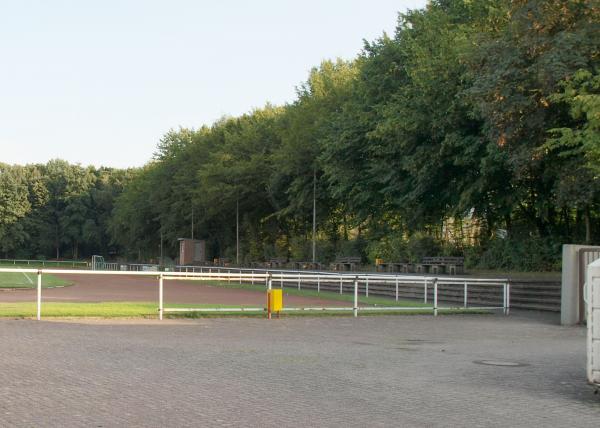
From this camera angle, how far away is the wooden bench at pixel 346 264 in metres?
48.4

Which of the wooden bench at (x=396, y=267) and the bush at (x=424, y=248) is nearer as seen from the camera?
the wooden bench at (x=396, y=267)

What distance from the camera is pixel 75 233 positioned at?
11769cm

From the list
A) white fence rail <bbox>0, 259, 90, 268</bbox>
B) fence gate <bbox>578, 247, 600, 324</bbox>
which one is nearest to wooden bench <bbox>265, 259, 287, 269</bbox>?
fence gate <bbox>578, 247, 600, 324</bbox>

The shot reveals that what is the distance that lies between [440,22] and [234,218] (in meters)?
39.4

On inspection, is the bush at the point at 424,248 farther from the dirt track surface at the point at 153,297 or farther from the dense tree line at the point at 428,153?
the dirt track surface at the point at 153,297

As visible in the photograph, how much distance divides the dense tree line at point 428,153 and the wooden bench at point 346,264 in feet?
5.01

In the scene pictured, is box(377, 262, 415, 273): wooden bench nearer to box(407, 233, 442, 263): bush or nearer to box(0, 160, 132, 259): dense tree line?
box(407, 233, 442, 263): bush

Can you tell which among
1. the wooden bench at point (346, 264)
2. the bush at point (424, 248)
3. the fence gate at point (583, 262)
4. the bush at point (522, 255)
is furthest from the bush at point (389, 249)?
the fence gate at point (583, 262)

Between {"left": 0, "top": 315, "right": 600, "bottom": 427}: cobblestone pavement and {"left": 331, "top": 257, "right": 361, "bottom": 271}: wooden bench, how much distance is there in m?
31.2

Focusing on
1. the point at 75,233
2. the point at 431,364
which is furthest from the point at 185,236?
the point at 431,364

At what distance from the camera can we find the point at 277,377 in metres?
10.1

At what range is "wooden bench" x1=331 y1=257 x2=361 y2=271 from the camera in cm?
4838

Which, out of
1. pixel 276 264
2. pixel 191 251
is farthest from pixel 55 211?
pixel 276 264

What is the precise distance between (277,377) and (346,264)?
128 feet
